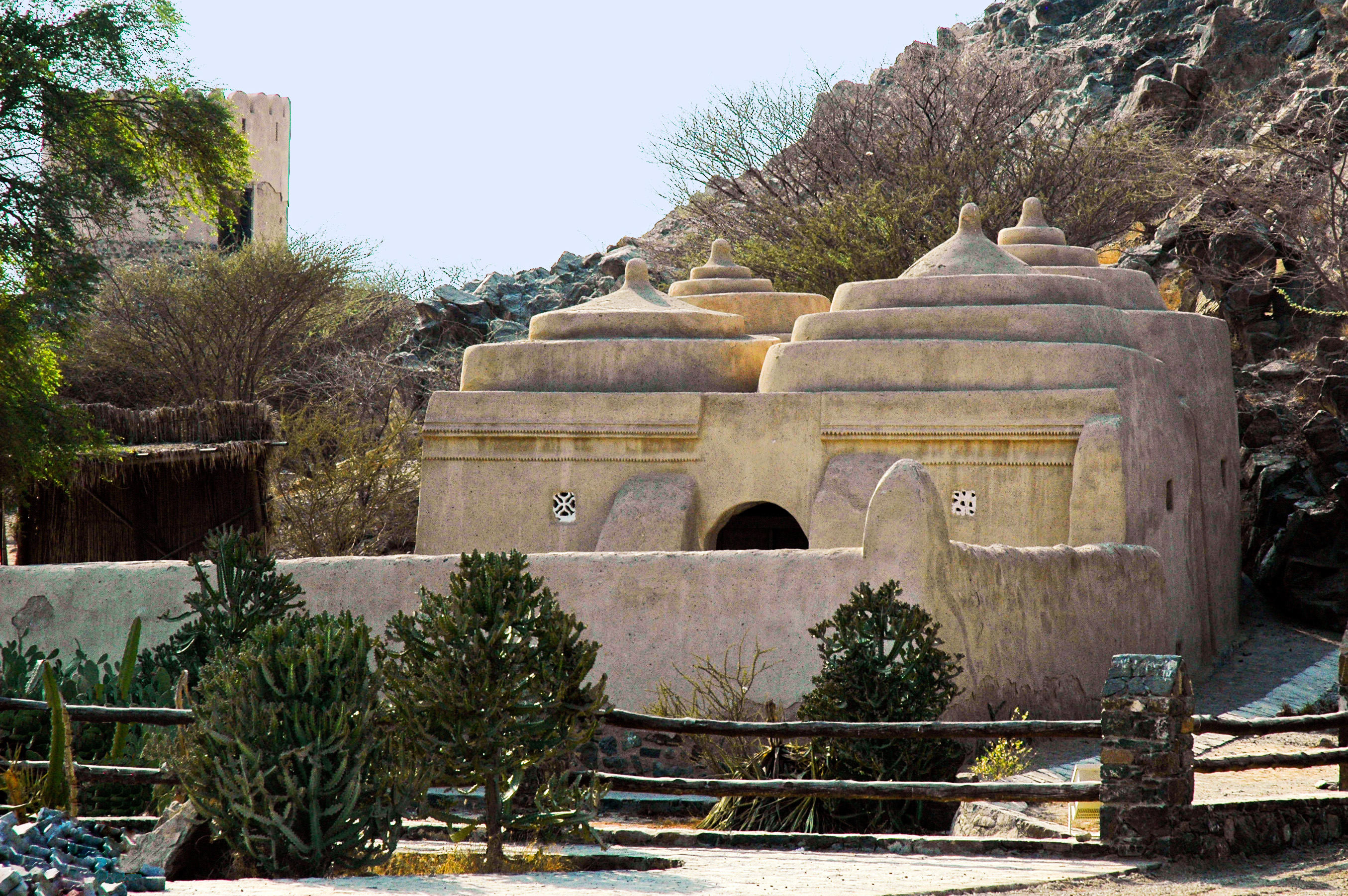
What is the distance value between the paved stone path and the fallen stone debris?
0.73ft

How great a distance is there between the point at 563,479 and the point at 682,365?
1743 millimetres

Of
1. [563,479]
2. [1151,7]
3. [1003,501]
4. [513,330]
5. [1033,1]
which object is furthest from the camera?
[1033,1]

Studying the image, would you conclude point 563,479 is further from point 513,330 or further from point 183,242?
point 183,242

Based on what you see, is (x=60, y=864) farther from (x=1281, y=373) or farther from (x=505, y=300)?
(x=505, y=300)

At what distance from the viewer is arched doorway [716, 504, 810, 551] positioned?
15.8 metres

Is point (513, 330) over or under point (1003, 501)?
over

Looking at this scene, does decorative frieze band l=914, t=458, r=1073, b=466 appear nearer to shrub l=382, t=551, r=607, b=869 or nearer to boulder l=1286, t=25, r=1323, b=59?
shrub l=382, t=551, r=607, b=869

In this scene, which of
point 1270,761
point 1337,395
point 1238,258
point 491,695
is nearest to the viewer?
point 491,695

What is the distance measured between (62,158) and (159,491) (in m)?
4.03

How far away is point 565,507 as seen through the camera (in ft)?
51.4

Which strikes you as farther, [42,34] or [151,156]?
[151,156]

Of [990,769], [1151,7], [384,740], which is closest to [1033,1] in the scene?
[1151,7]

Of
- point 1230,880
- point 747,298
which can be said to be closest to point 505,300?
point 747,298

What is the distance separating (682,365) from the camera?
16078 mm
